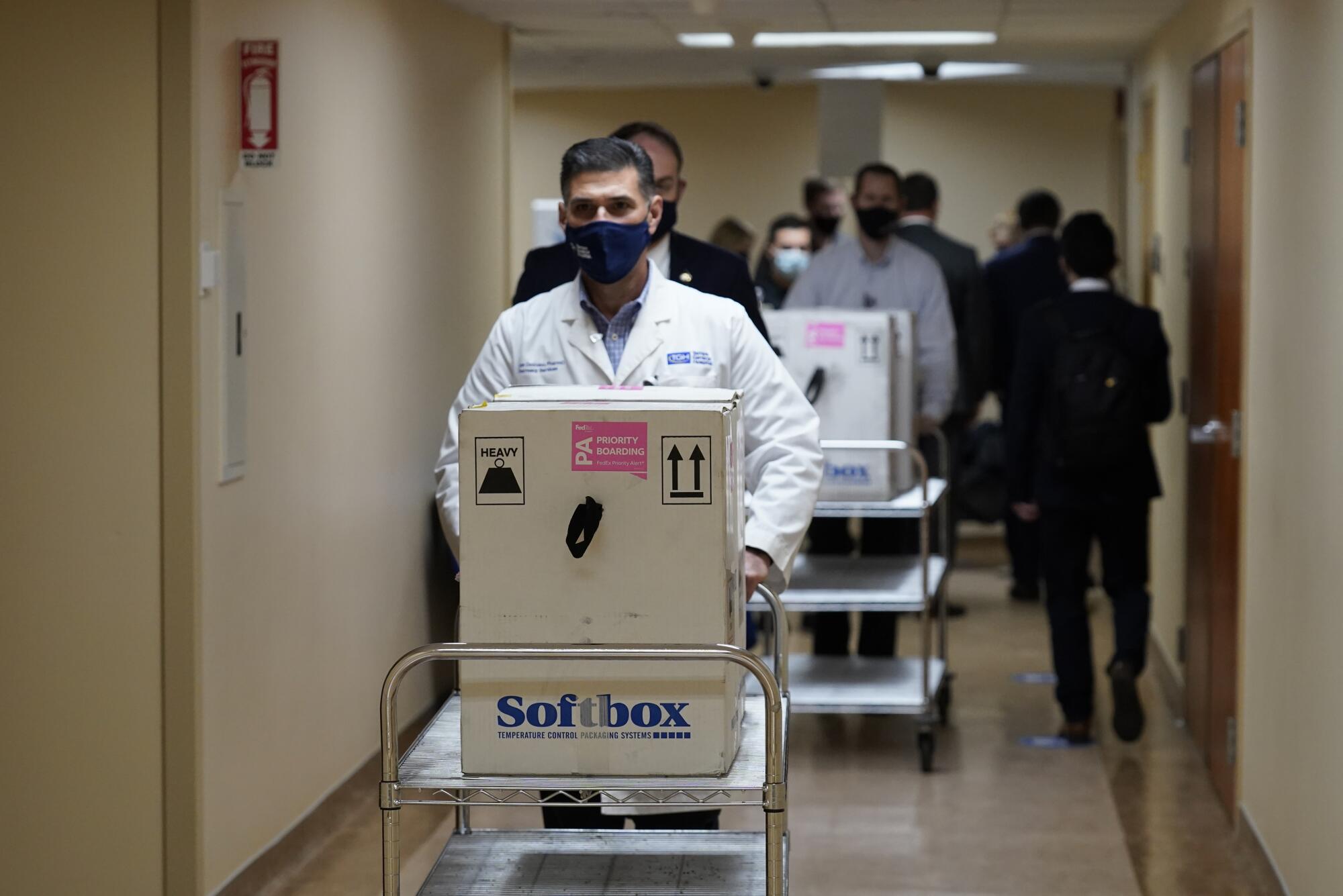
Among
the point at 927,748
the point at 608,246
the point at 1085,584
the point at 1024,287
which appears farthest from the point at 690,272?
the point at 1024,287

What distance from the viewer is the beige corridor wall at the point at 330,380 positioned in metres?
3.64

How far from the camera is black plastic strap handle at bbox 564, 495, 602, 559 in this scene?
2.06 meters

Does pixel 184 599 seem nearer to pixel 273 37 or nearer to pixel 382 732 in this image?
pixel 273 37

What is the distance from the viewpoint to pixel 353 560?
15.0 ft

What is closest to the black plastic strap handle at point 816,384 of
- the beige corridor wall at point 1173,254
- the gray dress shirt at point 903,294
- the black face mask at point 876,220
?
the gray dress shirt at point 903,294

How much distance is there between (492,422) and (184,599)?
1.61 metres

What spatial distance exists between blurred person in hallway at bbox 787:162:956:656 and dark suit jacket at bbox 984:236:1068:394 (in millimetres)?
1531

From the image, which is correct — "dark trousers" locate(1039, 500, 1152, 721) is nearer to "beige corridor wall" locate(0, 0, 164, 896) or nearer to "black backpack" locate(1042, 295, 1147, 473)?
"black backpack" locate(1042, 295, 1147, 473)

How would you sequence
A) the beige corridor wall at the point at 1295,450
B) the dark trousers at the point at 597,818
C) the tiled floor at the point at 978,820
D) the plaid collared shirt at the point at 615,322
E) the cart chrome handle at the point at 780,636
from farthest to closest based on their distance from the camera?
the tiled floor at the point at 978,820 → the beige corridor wall at the point at 1295,450 → the dark trousers at the point at 597,818 → the plaid collared shirt at the point at 615,322 → the cart chrome handle at the point at 780,636

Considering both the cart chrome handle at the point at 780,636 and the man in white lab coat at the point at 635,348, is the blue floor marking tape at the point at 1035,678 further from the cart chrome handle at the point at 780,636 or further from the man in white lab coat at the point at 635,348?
the cart chrome handle at the point at 780,636

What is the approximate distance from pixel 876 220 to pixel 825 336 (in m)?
0.99

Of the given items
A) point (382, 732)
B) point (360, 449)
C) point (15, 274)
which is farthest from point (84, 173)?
point (382, 732)

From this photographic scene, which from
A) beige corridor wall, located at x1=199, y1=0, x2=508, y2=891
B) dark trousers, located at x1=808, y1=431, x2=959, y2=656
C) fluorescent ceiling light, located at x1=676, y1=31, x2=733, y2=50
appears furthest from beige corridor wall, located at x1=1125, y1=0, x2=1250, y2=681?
beige corridor wall, located at x1=199, y1=0, x2=508, y2=891

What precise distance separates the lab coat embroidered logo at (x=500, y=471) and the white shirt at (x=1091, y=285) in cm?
342
